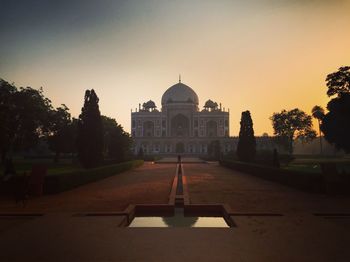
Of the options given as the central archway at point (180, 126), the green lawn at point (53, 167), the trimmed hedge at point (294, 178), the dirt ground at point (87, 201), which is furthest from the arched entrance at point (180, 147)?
the dirt ground at point (87, 201)

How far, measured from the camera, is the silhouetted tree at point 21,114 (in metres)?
32.3

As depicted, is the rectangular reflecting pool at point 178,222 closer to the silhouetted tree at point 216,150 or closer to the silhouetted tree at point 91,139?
the silhouetted tree at point 91,139

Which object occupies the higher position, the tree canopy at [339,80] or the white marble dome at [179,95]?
the white marble dome at [179,95]

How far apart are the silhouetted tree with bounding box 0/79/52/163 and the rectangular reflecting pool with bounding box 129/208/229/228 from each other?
1061 inches

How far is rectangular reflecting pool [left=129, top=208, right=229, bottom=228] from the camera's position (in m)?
7.81

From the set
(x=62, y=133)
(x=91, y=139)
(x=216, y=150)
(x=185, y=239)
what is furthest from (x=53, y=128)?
(x=185, y=239)

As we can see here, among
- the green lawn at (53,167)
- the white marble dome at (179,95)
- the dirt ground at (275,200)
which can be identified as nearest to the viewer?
the dirt ground at (275,200)

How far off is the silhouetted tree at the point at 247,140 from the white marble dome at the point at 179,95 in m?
54.4

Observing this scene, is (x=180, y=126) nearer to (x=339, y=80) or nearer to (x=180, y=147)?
(x=180, y=147)

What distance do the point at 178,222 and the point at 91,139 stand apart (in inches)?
716

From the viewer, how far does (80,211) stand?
8.77 m

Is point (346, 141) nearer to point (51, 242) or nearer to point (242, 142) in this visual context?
point (242, 142)

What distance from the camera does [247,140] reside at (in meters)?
30.1

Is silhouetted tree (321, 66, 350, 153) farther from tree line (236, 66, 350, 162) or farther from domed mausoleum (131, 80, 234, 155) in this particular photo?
domed mausoleum (131, 80, 234, 155)
